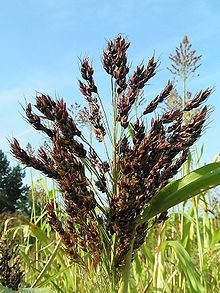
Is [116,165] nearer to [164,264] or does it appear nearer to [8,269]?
[8,269]

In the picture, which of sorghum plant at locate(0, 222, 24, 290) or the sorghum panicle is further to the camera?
sorghum plant at locate(0, 222, 24, 290)

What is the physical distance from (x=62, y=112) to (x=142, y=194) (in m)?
0.23

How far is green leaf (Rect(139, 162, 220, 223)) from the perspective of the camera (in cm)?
101

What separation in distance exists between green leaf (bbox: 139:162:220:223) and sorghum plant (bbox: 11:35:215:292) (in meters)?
0.02

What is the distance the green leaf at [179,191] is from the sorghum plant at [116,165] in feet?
0.08

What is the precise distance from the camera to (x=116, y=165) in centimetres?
102

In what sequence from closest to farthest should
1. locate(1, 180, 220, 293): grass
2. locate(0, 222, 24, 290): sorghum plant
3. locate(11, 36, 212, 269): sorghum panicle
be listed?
locate(11, 36, 212, 269): sorghum panicle → locate(0, 222, 24, 290): sorghum plant → locate(1, 180, 220, 293): grass

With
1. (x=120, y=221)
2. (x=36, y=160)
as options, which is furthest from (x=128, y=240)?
(x=36, y=160)

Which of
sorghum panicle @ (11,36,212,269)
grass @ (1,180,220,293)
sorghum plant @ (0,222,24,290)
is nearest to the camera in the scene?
sorghum panicle @ (11,36,212,269)

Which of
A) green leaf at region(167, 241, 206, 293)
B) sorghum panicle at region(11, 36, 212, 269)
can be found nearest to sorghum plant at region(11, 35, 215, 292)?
sorghum panicle at region(11, 36, 212, 269)

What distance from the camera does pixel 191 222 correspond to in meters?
2.11

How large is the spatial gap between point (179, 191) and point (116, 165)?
143 mm

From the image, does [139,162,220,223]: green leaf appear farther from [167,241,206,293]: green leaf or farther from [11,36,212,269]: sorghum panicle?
[167,241,206,293]: green leaf

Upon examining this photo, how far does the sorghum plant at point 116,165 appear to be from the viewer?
947 millimetres
